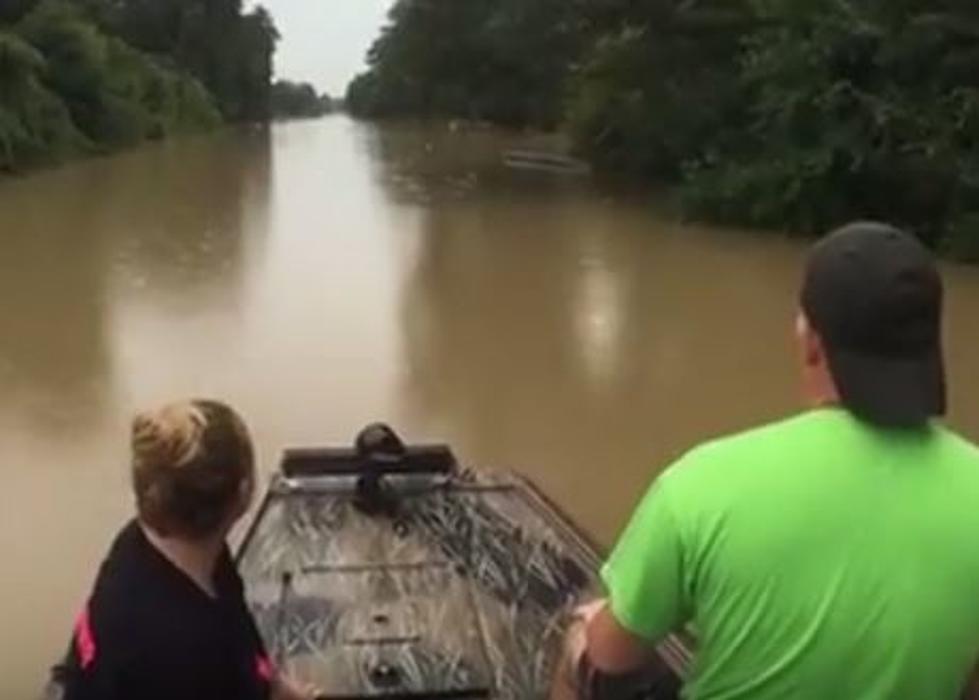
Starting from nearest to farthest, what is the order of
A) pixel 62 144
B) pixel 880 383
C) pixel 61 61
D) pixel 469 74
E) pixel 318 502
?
pixel 880 383 → pixel 318 502 → pixel 62 144 → pixel 61 61 → pixel 469 74

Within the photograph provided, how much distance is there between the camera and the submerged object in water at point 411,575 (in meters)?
4.05

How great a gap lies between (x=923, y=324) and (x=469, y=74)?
4331 cm

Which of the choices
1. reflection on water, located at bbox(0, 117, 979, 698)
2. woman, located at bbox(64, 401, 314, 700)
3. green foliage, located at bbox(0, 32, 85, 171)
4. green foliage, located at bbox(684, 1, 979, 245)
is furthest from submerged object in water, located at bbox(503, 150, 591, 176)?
woman, located at bbox(64, 401, 314, 700)

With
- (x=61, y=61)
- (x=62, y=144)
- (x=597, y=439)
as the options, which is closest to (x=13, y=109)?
(x=62, y=144)

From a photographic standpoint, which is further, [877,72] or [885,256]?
[877,72]

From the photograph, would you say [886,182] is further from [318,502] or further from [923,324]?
[923,324]

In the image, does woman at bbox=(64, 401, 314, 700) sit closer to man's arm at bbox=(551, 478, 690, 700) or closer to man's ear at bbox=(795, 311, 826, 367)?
man's arm at bbox=(551, 478, 690, 700)

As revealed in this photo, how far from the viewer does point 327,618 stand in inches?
176

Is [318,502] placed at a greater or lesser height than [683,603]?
lesser

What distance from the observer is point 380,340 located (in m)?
11.7

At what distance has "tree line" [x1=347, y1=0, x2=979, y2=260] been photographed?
1609 centimetres

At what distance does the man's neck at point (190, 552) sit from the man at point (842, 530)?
546mm

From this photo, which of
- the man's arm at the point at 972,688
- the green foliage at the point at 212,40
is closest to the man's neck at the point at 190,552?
the man's arm at the point at 972,688

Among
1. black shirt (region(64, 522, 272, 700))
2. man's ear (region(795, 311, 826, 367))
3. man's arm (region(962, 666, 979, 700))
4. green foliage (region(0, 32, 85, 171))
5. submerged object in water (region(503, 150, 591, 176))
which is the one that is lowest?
submerged object in water (region(503, 150, 591, 176))
